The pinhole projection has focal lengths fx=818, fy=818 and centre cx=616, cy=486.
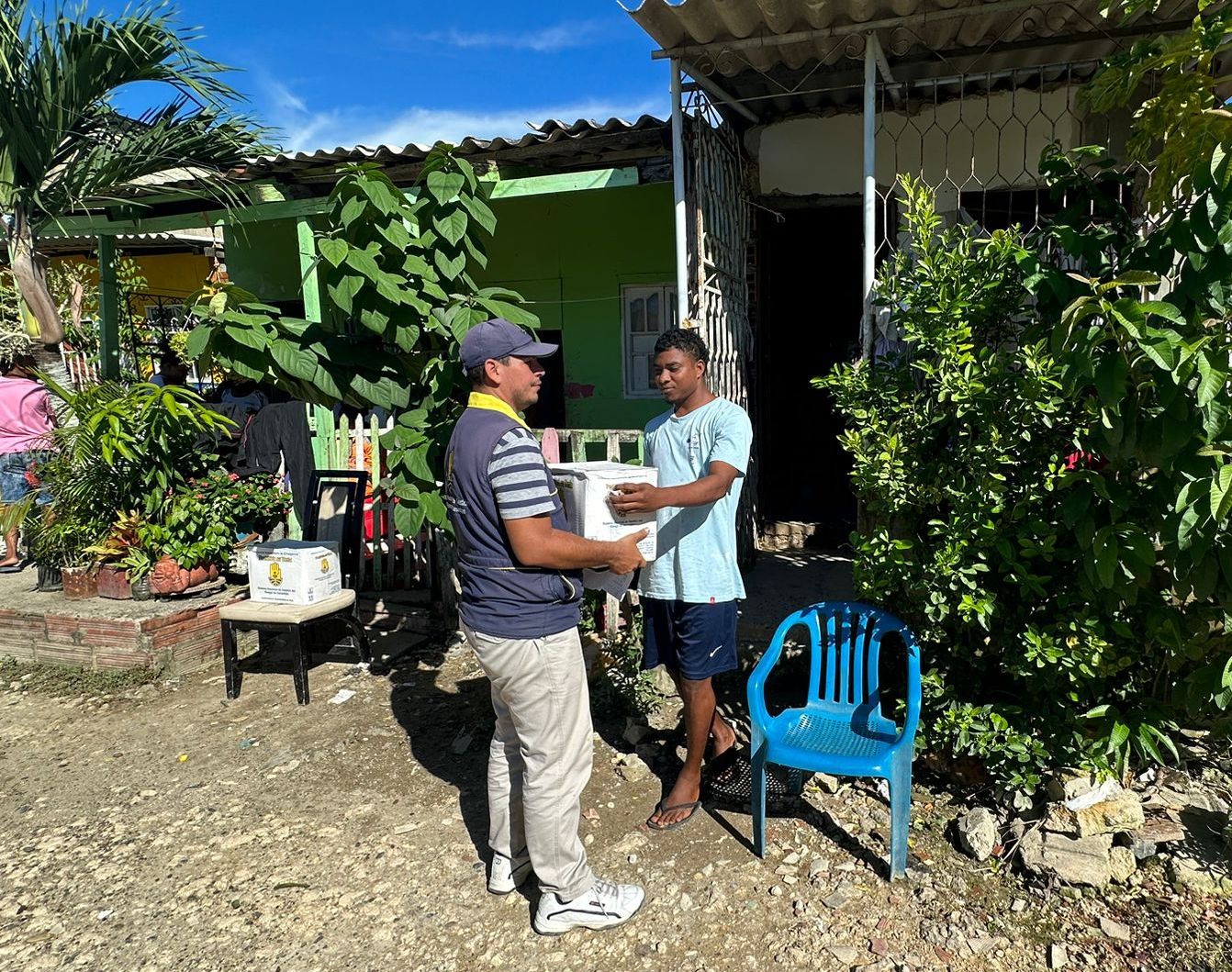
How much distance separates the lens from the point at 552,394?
8141 millimetres

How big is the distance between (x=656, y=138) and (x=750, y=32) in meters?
1.68

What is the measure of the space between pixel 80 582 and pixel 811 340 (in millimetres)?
6932

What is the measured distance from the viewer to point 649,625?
338 centimetres

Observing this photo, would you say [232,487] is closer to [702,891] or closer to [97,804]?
[97,804]

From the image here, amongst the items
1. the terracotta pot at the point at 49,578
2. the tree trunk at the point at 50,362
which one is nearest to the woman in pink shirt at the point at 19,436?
the tree trunk at the point at 50,362

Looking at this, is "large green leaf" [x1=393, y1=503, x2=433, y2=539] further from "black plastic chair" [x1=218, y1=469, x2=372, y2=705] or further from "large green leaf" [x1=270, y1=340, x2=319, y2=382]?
"black plastic chair" [x1=218, y1=469, x2=372, y2=705]

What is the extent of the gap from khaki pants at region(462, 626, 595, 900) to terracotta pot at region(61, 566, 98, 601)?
14.3 feet

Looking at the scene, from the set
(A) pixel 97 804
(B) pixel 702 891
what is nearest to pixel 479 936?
(B) pixel 702 891

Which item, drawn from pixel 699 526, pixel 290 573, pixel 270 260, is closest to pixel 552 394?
pixel 270 260

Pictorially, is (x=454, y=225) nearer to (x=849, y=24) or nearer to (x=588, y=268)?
(x=849, y=24)

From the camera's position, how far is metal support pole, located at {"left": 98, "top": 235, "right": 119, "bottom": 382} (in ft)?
25.1

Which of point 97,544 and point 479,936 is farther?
point 97,544

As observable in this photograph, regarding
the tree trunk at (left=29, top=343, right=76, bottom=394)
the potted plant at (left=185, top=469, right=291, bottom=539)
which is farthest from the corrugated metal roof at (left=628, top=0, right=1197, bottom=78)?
the tree trunk at (left=29, top=343, right=76, bottom=394)

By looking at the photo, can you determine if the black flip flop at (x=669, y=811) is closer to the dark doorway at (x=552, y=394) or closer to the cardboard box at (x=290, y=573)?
the cardboard box at (x=290, y=573)
